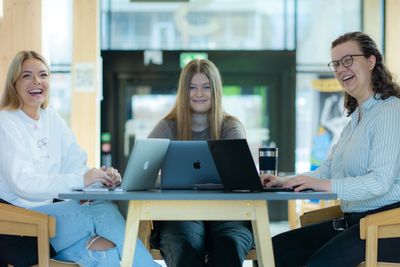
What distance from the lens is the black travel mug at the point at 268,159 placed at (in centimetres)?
307

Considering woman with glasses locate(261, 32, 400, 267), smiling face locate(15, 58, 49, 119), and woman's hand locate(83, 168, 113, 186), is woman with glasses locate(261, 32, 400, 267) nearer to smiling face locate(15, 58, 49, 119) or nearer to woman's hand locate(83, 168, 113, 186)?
woman's hand locate(83, 168, 113, 186)

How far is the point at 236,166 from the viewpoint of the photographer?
2.67m

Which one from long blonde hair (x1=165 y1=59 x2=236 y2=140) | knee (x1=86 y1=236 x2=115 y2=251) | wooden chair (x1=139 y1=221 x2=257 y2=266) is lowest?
wooden chair (x1=139 y1=221 x2=257 y2=266)

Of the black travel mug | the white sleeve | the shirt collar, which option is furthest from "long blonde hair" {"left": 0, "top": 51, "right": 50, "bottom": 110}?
Result: the shirt collar

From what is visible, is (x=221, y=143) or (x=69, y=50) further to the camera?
(x=69, y=50)

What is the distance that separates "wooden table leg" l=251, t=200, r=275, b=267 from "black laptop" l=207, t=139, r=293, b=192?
0.07 meters

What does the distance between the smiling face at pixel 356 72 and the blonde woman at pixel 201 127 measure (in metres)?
0.64

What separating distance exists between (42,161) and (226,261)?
3.31ft

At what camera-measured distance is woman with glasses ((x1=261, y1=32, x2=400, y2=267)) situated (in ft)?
9.20

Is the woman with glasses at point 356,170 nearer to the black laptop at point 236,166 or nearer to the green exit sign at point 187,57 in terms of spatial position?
the black laptop at point 236,166

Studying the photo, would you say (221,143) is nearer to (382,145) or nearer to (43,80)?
(382,145)

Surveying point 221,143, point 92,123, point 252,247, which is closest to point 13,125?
point 221,143

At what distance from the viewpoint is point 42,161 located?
324 cm

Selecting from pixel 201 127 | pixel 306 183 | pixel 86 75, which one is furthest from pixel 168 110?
pixel 306 183
